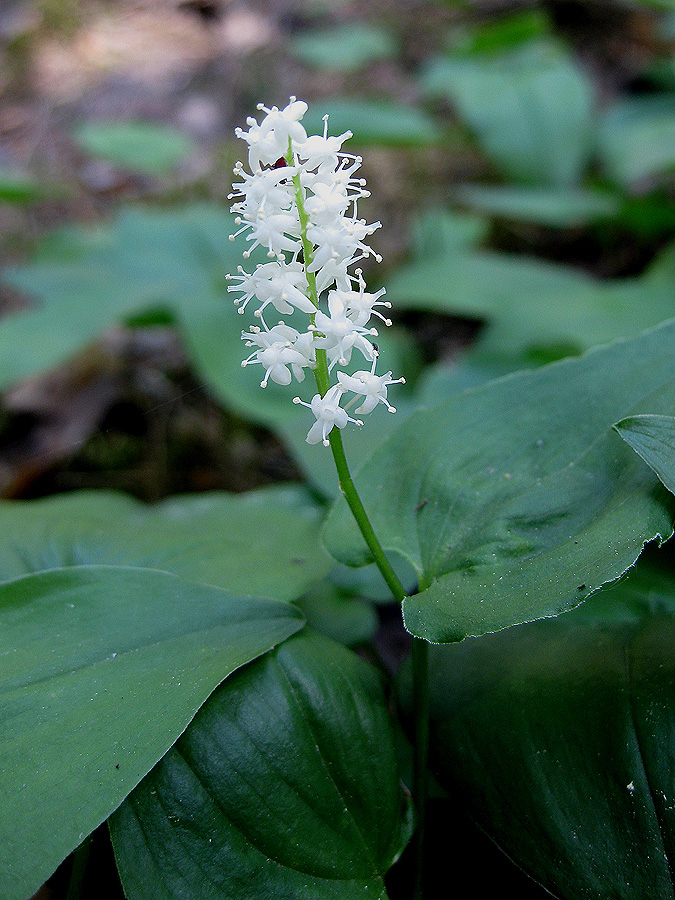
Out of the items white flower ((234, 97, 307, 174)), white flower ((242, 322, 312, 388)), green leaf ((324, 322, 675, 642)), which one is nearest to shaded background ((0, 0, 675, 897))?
green leaf ((324, 322, 675, 642))

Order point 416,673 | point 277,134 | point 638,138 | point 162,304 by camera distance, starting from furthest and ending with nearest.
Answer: point 638,138 → point 162,304 → point 416,673 → point 277,134

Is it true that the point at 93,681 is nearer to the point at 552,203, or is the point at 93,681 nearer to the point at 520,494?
the point at 520,494

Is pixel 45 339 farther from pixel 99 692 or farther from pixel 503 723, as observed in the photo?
pixel 503 723

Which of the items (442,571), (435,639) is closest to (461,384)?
(442,571)

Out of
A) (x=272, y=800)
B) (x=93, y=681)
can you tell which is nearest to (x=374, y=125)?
(x=93, y=681)

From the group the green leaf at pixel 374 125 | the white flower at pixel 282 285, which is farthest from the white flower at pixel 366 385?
the green leaf at pixel 374 125

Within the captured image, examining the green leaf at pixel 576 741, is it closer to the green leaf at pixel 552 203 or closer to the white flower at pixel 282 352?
the white flower at pixel 282 352

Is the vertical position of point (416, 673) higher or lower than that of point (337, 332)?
lower
